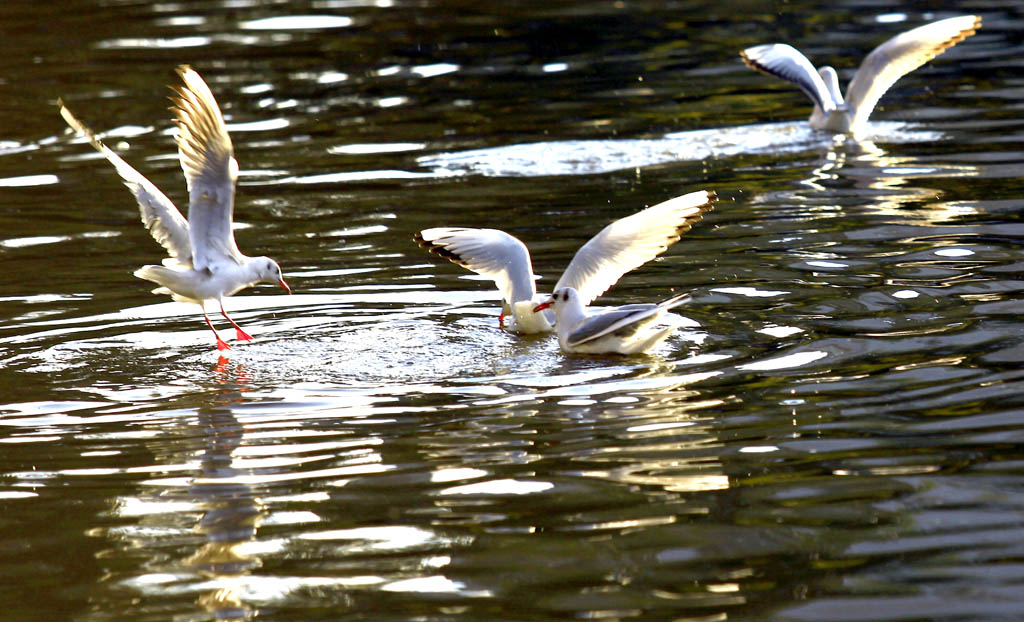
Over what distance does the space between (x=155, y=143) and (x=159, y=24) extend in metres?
10.1

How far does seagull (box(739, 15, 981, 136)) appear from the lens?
1504 centimetres

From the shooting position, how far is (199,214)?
8.78 meters

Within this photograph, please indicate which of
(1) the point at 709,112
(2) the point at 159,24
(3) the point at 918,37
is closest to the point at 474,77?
(1) the point at 709,112

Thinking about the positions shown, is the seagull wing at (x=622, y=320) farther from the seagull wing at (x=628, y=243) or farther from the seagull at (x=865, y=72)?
the seagull at (x=865, y=72)

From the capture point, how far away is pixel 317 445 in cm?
679

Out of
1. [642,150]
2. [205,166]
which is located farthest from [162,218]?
[642,150]

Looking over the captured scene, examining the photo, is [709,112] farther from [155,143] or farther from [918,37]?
[155,143]

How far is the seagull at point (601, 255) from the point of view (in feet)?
30.5


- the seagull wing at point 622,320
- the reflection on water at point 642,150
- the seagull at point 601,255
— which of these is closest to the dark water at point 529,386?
the reflection on water at point 642,150

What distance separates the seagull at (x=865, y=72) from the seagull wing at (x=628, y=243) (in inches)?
249

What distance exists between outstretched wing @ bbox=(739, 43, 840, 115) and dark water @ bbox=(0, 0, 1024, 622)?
1.66ft

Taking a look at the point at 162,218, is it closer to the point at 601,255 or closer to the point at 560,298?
the point at 560,298

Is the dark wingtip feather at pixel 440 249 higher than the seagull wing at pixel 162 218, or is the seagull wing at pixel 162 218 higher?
the seagull wing at pixel 162 218

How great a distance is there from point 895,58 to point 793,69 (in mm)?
1050
